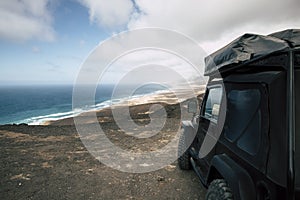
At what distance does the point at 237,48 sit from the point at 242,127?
0.87m

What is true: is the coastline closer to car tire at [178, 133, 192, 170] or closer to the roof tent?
car tire at [178, 133, 192, 170]

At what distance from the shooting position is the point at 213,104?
3199 mm

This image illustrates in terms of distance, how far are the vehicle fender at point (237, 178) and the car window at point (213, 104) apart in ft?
2.43

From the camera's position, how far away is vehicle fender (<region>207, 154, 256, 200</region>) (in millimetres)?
1791

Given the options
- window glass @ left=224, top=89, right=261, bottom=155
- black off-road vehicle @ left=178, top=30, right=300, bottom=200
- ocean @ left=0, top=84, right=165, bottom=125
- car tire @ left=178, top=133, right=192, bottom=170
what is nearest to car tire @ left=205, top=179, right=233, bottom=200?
black off-road vehicle @ left=178, top=30, right=300, bottom=200

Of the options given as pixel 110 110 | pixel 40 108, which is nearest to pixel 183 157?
pixel 110 110

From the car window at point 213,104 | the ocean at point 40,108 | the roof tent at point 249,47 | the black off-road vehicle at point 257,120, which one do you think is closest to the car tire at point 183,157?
the car window at point 213,104

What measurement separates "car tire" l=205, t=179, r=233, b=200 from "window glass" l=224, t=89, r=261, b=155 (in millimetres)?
436

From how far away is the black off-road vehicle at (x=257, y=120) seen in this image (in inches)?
57.0

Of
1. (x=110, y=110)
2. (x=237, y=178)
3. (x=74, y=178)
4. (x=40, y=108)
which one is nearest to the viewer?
(x=237, y=178)

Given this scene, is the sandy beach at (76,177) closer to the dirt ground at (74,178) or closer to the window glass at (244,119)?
the dirt ground at (74,178)

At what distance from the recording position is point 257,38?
2.37 meters

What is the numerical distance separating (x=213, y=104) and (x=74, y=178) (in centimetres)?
325

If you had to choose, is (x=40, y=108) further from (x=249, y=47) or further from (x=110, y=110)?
(x=249, y=47)
